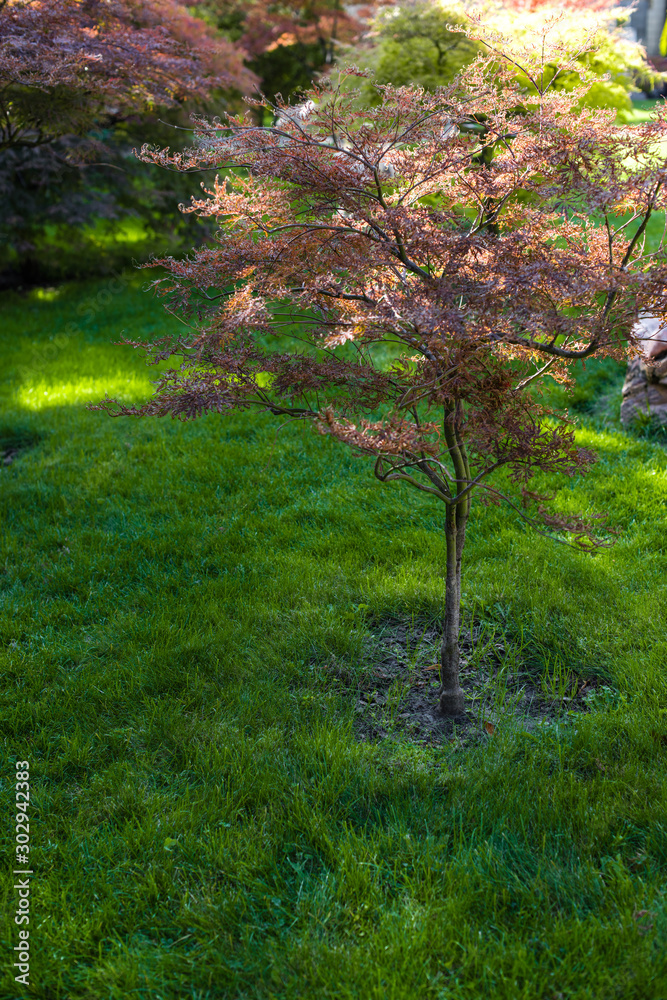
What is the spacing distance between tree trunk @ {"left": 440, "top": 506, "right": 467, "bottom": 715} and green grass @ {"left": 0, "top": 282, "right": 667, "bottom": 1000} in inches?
9.0

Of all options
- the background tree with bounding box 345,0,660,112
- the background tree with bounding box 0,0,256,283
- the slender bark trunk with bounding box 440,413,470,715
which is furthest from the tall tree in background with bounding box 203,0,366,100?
the slender bark trunk with bounding box 440,413,470,715

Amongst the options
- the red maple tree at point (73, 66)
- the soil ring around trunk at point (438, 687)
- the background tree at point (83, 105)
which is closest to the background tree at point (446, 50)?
the background tree at point (83, 105)

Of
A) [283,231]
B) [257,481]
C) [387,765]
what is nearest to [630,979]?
[387,765]

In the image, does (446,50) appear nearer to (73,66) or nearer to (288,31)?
(73,66)

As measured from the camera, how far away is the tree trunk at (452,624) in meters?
2.81

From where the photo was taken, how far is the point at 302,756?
→ 265 centimetres

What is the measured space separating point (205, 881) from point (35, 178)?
27.7ft

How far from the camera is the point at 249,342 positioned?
2.59 meters

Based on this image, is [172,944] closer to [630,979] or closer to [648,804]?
[630,979]

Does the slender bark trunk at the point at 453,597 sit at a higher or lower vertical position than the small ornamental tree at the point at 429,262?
lower

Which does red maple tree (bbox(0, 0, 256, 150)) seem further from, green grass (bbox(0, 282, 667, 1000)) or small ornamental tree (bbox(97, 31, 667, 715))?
green grass (bbox(0, 282, 667, 1000))

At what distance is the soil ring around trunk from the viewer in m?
2.89

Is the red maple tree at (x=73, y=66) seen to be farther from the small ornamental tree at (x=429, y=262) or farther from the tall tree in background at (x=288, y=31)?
the tall tree in background at (x=288, y=31)

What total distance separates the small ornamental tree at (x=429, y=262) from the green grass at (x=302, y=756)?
100 centimetres
